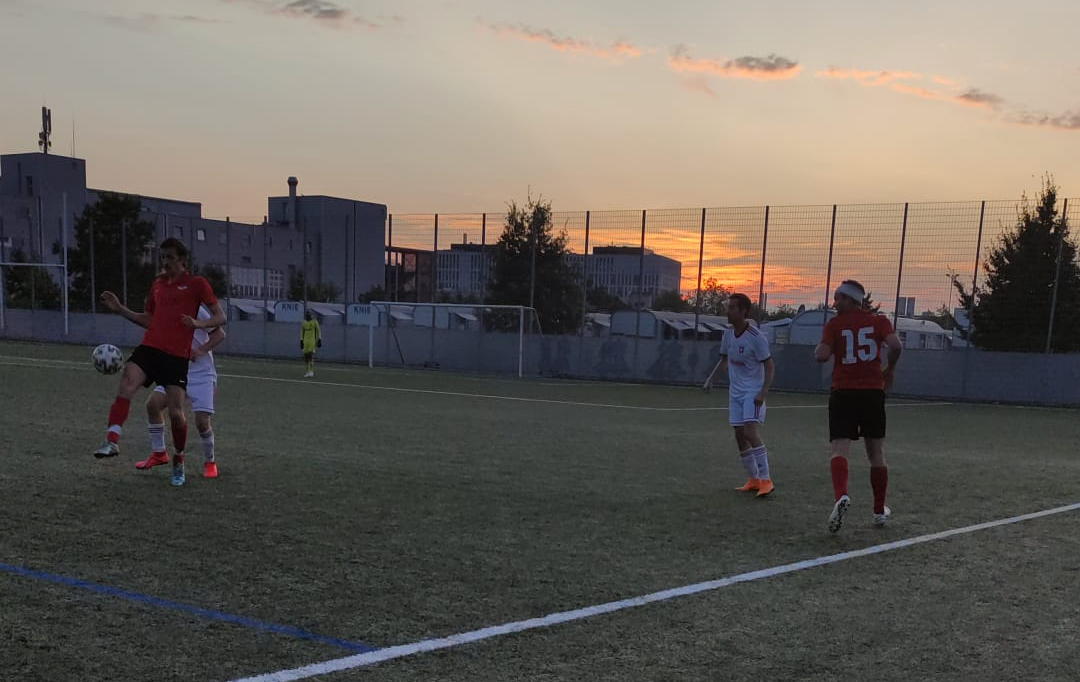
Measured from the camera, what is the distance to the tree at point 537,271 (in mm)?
29172

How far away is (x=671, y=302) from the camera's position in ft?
88.9

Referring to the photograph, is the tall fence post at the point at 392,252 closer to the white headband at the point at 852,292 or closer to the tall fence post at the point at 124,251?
the tall fence post at the point at 124,251

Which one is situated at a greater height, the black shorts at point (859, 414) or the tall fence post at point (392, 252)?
the tall fence post at point (392, 252)

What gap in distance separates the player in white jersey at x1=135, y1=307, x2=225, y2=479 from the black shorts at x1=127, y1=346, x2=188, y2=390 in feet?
0.98

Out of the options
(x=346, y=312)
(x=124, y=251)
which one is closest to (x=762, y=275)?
(x=346, y=312)

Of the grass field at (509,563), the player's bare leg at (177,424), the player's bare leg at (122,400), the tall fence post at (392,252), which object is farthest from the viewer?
the tall fence post at (392,252)

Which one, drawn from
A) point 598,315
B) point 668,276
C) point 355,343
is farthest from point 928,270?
point 355,343

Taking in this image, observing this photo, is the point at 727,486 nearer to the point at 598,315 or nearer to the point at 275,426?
the point at 275,426

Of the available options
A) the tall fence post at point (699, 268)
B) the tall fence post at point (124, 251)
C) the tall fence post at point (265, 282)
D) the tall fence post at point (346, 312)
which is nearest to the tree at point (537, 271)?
the tall fence post at point (699, 268)

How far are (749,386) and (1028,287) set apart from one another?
1896 cm

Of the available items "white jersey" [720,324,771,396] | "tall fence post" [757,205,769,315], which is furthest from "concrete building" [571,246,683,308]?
"white jersey" [720,324,771,396]

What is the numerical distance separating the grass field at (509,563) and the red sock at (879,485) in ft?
0.62

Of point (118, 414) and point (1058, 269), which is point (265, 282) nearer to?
Answer: point (1058, 269)

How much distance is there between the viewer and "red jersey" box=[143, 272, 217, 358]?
272 inches
